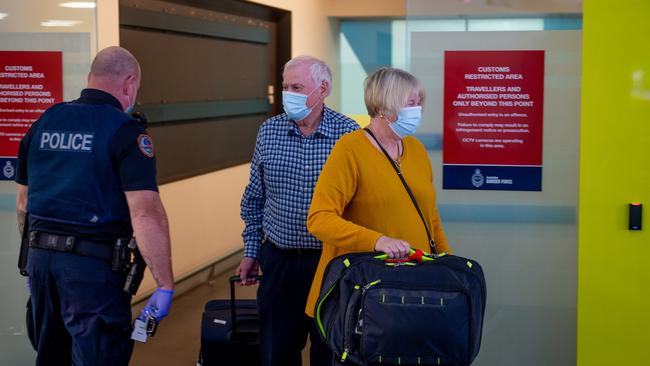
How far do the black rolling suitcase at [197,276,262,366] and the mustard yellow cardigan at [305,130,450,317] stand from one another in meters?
1.24

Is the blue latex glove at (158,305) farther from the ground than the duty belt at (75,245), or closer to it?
closer to it

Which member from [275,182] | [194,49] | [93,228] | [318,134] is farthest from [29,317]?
[194,49]

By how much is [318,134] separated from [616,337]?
1.53 m

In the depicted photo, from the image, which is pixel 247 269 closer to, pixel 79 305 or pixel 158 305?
pixel 158 305

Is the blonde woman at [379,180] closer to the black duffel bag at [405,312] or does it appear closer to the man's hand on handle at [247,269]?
the black duffel bag at [405,312]

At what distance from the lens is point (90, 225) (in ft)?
10.7

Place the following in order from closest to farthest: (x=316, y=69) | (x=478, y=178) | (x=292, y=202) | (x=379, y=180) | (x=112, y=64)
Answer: (x=379, y=180) < (x=112, y=64) < (x=292, y=202) < (x=316, y=69) < (x=478, y=178)

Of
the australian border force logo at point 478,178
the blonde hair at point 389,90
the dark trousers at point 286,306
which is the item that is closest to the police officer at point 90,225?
the dark trousers at point 286,306

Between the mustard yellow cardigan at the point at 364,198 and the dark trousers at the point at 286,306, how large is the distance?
0.50 meters

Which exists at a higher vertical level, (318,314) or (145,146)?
(145,146)

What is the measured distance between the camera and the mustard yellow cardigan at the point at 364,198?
3.01 meters

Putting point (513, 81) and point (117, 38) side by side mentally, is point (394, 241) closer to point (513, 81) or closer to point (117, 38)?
point (513, 81)

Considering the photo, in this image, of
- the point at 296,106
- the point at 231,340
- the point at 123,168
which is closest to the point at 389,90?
the point at 296,106

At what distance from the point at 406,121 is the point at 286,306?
0.98 metres
